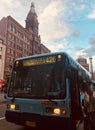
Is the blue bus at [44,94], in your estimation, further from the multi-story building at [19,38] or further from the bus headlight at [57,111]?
the multi-story building at [19,38]

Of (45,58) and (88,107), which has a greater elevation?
(45,58)

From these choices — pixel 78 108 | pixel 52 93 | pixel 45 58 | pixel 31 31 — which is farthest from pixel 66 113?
pixel 31 31

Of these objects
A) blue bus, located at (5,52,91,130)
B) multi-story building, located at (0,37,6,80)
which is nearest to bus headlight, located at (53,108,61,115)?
blue bus, located at (5,52,91,130)

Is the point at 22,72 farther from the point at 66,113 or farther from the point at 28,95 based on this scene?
the point at 66,113

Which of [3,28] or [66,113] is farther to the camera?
[3,28]

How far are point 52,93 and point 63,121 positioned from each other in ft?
2.90

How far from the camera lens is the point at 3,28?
59250 millimetres

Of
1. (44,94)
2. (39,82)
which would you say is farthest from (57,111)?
(39,82)

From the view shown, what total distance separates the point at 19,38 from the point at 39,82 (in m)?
61.7

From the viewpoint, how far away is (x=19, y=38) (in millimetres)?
66312

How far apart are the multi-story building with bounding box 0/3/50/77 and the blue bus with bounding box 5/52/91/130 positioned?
1916 inches

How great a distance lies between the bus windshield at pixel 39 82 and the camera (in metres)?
5.89

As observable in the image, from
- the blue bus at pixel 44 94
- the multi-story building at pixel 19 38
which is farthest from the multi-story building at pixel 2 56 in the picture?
the blue bus at pixel 44 94

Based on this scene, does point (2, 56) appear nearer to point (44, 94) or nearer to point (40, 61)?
point (40, 61)
